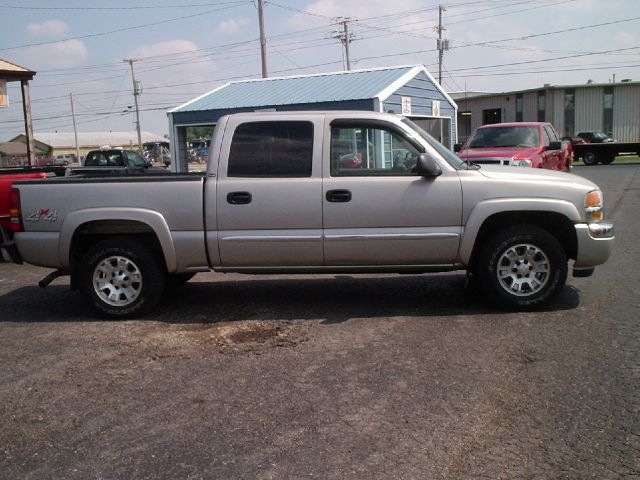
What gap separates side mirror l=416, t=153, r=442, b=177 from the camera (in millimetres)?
5758

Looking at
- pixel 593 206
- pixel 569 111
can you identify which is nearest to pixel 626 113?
pixel 569 111

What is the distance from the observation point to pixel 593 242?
19.3 ft

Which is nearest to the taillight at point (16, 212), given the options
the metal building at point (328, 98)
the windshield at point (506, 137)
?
the windshield at point (506, 137)

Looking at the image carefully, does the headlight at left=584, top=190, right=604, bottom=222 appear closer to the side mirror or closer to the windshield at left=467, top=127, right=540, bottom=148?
the side mirror

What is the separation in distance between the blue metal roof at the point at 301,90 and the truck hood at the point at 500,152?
5386 mm

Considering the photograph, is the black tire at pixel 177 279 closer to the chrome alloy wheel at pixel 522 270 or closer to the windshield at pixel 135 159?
the chrome alloy wheel at pixel 522 270

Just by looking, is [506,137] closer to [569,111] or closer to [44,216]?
[44,216]

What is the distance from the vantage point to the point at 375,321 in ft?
19.3

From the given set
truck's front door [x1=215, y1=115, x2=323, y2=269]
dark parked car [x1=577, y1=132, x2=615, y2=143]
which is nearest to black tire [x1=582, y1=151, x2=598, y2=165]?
dark parked car [x1=577, y1=132, x2=615, y2=143]

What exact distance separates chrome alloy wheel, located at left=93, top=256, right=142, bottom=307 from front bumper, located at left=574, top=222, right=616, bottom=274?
4220 millimetres

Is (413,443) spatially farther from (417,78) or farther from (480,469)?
(417,78)

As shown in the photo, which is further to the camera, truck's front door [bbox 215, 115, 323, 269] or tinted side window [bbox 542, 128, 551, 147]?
tinted side window [bbox 542, 128, 551, 147]

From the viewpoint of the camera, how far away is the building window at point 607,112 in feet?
180

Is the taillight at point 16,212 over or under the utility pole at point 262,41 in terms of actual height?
under
